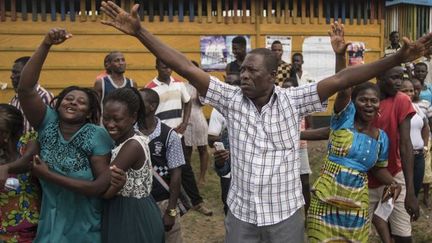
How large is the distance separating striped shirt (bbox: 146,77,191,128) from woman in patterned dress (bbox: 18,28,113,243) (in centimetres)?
324

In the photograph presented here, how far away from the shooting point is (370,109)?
4035mm

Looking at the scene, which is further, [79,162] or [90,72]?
[90,72]

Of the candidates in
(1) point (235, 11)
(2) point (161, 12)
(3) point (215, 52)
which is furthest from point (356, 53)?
(2) point (161, 12)

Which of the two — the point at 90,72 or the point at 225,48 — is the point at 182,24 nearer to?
the point at 225,48

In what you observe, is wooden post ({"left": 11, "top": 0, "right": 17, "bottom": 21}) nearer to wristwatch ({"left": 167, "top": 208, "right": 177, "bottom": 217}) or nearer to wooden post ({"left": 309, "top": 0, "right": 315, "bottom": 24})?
wooden post ({"left": 309, "top": 0, "right": 315, "bottom": 24})

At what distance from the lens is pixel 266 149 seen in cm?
320

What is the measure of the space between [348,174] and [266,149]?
1.01 metres

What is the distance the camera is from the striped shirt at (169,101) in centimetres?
654

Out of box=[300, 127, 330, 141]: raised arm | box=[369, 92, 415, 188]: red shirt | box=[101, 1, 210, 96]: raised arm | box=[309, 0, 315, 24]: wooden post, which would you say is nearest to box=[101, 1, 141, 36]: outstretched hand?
box=[101, 1, 210, 96]: raised arm

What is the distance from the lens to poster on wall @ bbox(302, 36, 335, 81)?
34.2 feet

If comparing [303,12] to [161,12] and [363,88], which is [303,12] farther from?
[363,88]

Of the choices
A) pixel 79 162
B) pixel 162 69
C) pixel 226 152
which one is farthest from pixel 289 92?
pixel 162 69

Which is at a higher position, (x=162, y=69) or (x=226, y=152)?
(x=162, y=69)

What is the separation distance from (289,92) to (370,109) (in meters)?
0.96
